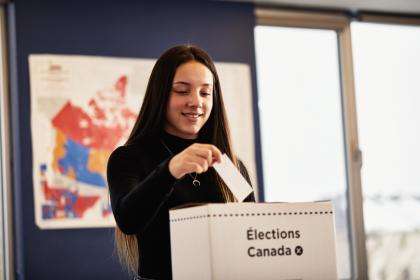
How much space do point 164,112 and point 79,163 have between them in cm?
212

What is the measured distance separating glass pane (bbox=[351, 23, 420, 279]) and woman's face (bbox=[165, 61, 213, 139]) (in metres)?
3.01

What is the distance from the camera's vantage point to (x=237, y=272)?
1208 millimetres

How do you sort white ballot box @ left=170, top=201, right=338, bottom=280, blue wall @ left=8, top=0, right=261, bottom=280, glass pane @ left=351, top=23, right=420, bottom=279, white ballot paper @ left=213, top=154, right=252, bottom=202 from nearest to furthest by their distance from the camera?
white ballot box @ left=170, top=201, right=338, bottom=280, white ballot paper @ left=213, top=154, right=252, bottom=202, blue wall @ left=8, top=0, right=261, bottom=280, glass pane @ left=351, top=23, right=420, bottom=279

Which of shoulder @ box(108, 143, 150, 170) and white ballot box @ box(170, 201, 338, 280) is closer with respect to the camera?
white ballot box @ box(170, 201, 338, 280)

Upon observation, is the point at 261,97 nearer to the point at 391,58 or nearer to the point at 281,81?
the point at 281,81

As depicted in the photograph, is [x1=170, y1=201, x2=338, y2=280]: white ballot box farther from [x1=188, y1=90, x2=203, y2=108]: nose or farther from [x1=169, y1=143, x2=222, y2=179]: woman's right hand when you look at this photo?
[x1=188, y1=90, x2=203, y2=108]: nose

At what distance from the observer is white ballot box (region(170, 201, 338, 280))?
47.1 inches

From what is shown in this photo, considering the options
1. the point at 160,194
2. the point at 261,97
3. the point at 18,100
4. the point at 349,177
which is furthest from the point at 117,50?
the point at 160,194

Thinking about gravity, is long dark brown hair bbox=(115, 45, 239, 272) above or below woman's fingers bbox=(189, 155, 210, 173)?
above

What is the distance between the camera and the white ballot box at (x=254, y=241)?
1197mm

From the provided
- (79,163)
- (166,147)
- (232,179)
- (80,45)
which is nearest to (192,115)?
(166,147)

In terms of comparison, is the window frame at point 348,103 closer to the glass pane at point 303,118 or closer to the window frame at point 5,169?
the glass pane at point 303,118

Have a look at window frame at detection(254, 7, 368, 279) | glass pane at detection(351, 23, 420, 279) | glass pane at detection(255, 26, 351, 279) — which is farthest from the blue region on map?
glass pane at detection(351, 23, 420, 279)

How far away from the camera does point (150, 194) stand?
1301mm
